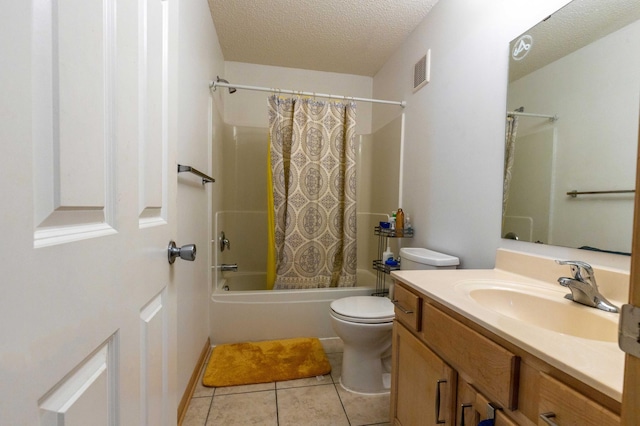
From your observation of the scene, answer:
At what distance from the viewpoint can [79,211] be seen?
1.28ft

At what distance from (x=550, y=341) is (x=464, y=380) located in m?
0.28

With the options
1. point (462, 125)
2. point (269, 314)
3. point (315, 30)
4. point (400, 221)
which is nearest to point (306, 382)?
point (269, 314)

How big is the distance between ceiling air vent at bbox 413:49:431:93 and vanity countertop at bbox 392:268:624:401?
142cm

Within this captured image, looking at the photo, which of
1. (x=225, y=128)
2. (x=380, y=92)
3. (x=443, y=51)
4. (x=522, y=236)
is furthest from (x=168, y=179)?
(x=380, y=92)

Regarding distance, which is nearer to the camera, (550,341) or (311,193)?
(550,341)

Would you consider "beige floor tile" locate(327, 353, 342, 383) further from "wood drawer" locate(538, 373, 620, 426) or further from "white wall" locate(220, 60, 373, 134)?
"white wall" locate(220, 60, 373, 134)

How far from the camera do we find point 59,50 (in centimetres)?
34

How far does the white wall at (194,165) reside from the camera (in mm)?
1267

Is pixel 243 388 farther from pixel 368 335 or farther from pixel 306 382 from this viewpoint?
pixel 368 335

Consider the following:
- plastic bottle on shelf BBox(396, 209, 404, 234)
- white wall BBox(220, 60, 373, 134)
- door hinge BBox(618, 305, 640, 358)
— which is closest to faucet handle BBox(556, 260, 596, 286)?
door hinge BBox(618, 305, 640, 358)

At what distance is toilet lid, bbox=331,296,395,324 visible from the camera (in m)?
1.45

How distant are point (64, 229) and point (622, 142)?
137cm

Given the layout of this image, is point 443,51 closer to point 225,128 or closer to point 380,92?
point 380,92

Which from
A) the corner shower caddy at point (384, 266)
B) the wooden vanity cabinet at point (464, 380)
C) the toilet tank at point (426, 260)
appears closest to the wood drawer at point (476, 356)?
the wooden vanity cabinet at point (464, 380)
